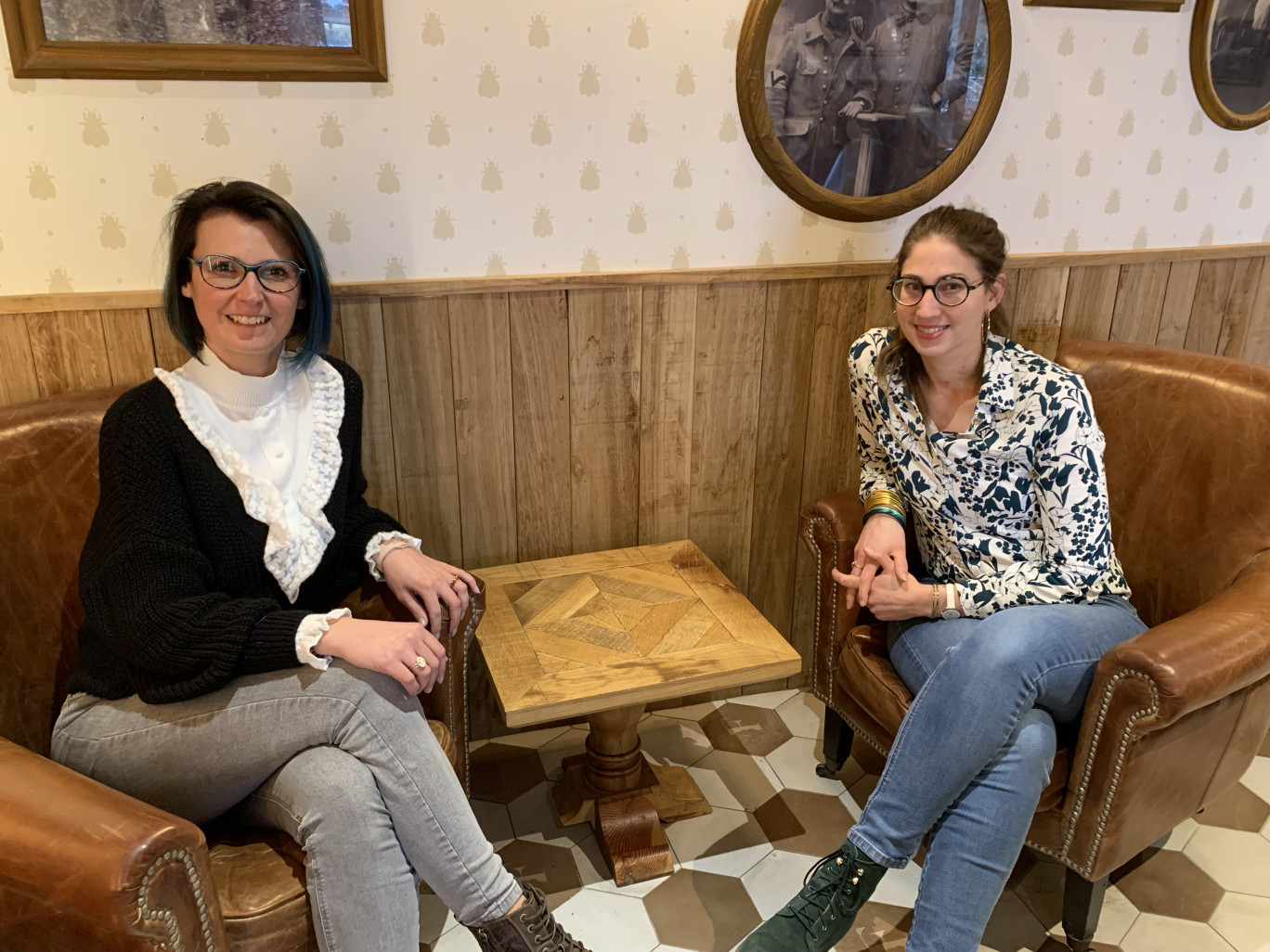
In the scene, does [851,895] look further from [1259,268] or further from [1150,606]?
[1259,268]

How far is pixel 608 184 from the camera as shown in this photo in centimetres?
199

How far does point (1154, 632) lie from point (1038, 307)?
1.17 m

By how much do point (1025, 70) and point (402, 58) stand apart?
57.4 inches

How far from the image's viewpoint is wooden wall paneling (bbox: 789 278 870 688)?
2.24m

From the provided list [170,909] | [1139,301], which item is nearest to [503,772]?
[170,909]

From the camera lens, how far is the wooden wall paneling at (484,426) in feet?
6.49

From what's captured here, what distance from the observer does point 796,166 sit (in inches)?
82.1

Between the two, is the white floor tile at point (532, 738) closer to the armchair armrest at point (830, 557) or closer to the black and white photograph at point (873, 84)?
the armchair armrest at point (830, 557)

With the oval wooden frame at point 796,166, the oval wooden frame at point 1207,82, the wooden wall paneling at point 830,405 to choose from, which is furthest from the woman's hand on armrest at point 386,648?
the oval wooden frame at point 1207,82

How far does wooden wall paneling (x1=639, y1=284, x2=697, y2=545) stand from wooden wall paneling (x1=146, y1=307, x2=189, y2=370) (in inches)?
38.2

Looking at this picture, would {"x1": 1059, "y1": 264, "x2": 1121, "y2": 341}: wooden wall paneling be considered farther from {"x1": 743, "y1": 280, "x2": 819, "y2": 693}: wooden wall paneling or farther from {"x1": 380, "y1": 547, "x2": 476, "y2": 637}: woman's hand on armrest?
{"x1": 380, "y1": 547, "x2": 476, "y2": 637}: woman's hand on armrest

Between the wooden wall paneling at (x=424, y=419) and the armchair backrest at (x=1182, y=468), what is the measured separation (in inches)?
57.8

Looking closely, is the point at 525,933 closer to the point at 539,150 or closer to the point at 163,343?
the point at 163,343

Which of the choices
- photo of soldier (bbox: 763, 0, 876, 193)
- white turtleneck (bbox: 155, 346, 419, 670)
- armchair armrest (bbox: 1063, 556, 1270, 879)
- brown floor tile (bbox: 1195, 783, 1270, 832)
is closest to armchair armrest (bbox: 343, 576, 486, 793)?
white turtleneck (bbox: 155, 346, 419, 670)
